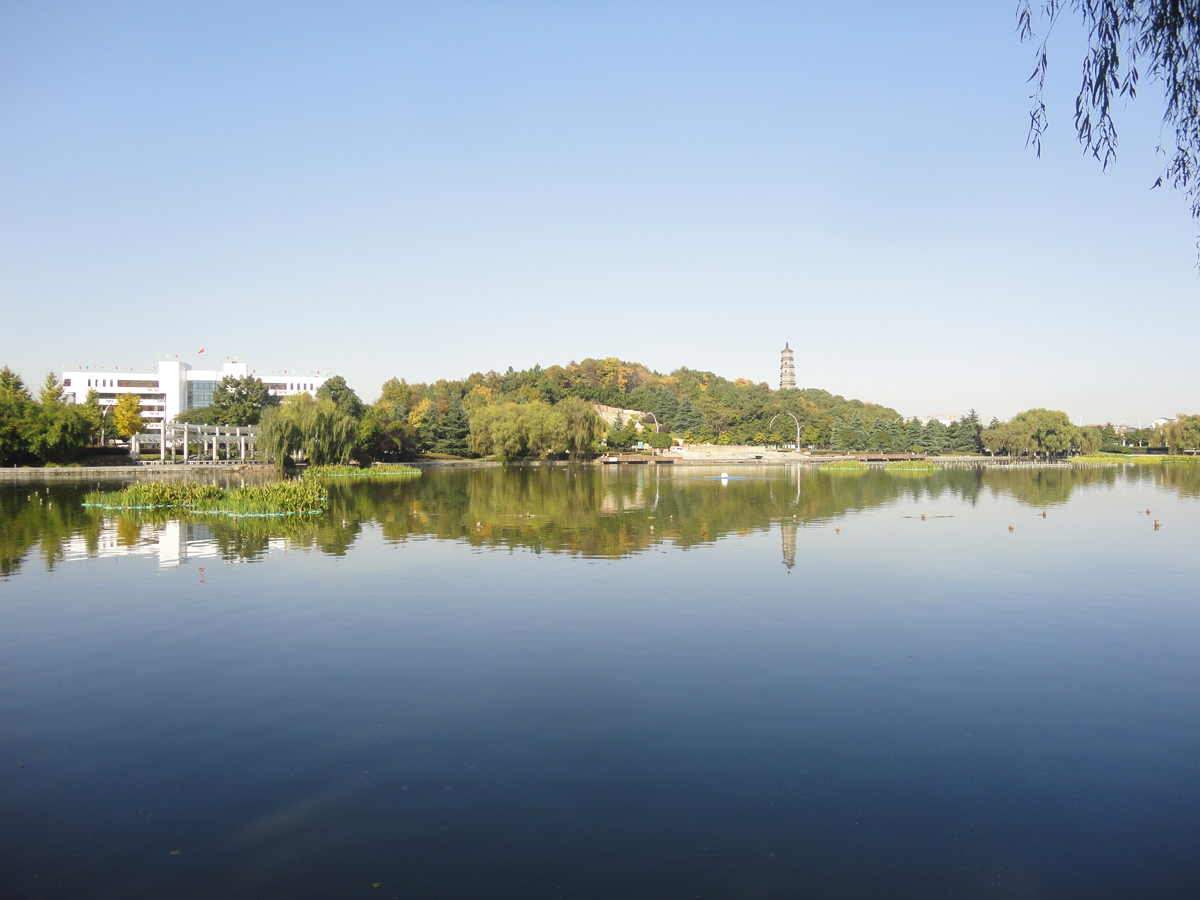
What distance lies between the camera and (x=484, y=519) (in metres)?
27.8

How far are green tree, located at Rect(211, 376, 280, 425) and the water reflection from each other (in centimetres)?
3834

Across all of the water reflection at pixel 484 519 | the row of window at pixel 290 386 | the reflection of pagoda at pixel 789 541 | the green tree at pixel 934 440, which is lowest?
the reflection of pagoda at pixel 789 541

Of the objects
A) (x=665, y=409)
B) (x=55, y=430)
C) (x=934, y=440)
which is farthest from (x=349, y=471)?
(x=934, y=440)

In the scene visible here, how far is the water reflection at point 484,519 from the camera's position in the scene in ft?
68.8

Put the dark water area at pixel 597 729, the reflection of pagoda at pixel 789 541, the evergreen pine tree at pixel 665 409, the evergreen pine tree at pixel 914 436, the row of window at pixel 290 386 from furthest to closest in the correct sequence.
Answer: the evergreen pine tree at pixel 665 409
the row of window at pixel 290 386
the evergreen pine tree at pixel 914 436
the reflection of pagoda at pixel 789 541
the dark water area at pixel 597 729

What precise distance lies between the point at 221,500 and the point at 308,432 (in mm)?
27219

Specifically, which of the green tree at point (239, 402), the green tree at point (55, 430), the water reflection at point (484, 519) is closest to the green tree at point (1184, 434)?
the water reflection at point (484, 519)

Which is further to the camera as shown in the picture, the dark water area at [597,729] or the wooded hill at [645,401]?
the wooded hill at [645,401]

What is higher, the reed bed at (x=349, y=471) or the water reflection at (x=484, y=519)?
the reed bed at (x=349, y=471)

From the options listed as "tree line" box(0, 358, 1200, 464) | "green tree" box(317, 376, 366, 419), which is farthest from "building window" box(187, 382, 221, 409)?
"green tree" box(317, 376, 366, 419)

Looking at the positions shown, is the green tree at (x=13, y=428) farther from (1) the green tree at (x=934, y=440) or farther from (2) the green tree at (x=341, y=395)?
(1) the green tree at (x=934, y=440)

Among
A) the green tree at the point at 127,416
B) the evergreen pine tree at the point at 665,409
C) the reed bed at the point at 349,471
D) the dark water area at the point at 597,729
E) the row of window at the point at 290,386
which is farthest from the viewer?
the evergreen pine tree at the point at 665,409

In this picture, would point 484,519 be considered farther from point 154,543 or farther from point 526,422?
point 526,422

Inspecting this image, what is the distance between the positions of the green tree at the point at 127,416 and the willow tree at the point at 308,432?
40.8 metres
